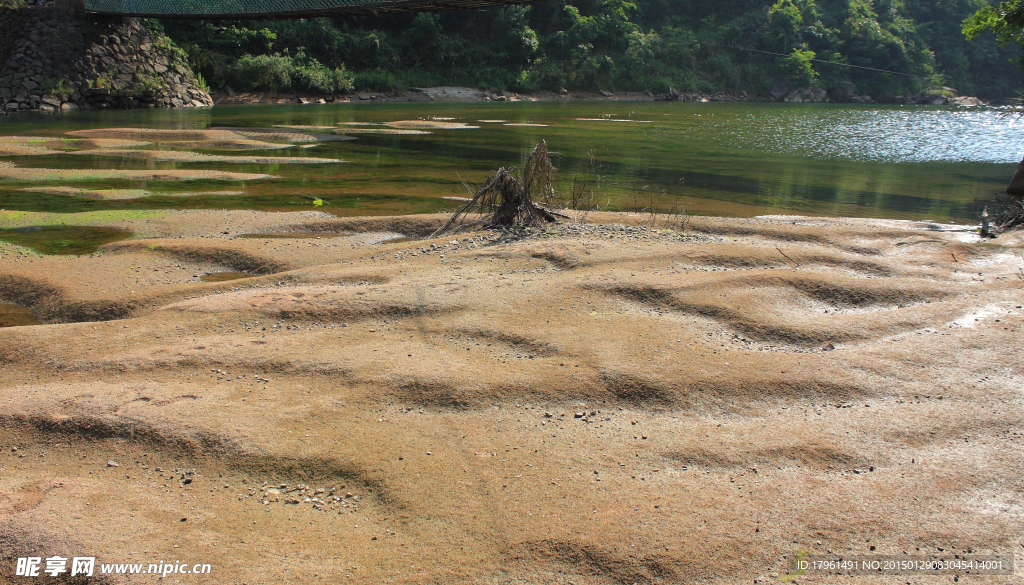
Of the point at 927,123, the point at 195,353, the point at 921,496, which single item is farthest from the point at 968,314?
the point at 927,123

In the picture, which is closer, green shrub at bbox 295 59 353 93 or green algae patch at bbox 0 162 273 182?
green algae patch at bbox 0 162 273 182

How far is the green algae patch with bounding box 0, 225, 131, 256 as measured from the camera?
623cm

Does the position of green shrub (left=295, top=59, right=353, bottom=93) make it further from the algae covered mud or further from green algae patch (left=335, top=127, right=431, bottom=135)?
green algae patch (left=335, top=127, right=431, bottom=135)

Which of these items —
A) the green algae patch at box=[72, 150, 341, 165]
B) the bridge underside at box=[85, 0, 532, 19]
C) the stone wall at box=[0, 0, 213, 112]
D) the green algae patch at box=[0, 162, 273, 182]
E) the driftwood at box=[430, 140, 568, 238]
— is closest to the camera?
the driftwood at box=[430, 140, 568, 238]

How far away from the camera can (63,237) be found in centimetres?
663

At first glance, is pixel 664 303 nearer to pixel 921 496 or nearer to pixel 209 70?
pixel 921 496

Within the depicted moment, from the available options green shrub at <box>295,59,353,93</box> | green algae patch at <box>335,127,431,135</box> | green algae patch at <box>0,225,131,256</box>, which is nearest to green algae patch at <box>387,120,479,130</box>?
green algae patch at <box>335,127,431,135</box>

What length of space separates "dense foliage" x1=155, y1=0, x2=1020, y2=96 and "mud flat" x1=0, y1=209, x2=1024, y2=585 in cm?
3055

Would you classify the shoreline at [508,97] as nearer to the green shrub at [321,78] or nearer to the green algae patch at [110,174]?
the green shrub at [321,78]

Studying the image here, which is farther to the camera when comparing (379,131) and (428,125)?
(428,125)

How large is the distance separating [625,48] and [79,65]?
33656 mm

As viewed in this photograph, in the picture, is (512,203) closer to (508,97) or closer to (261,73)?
(261,73)

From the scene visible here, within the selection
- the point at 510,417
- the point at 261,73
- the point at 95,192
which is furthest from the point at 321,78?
the point at 510,417

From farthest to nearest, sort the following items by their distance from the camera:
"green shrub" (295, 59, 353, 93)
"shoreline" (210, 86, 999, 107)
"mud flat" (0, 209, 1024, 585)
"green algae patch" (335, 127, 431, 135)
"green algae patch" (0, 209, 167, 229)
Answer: "green shrub" (295, 59, 353, 93)
"shoreline" (210, 86, 999, 107)
"green algae patch" (335, 127, 431, 135)
"green algae patch" (0, 209, 167, 229)
"mud flat" (0, 209, 1024, 585)
